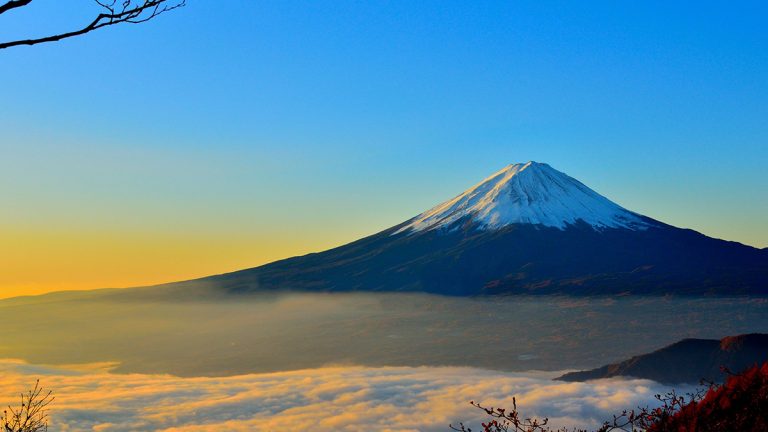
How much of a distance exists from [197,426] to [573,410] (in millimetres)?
81627

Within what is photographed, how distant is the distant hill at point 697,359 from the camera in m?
164

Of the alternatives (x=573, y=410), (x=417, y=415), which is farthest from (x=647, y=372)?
(x=417, y=415)

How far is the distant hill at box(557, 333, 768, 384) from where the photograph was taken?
538 ft

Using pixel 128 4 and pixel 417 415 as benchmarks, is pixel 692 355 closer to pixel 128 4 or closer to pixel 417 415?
pixel 417 415

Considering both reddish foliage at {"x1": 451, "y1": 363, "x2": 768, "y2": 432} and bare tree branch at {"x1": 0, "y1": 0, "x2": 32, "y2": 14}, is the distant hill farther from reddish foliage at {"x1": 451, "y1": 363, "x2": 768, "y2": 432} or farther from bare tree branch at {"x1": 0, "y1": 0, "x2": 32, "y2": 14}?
bare tree branch at {"x1": 0, "y1": 0, "x2": 32, "y2": 14}

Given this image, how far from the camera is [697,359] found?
184750mm

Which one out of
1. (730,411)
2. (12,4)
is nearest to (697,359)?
(730,411)

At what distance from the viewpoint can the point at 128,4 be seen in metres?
9.38

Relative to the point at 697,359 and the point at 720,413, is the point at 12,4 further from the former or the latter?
the point at 697,359

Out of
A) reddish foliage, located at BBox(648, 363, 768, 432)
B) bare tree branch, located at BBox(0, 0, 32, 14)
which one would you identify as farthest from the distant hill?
bare tree branch, located at BBox(0, 0, 32, 14)

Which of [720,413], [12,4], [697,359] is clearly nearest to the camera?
[12,4]

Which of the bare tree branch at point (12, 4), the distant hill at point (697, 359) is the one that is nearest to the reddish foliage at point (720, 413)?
the bare tree branch at point (12, 4)

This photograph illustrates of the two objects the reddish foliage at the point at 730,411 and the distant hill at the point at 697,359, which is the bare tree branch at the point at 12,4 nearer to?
the reddish foliage at the point at 730,411

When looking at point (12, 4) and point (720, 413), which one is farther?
point (720, 413)
